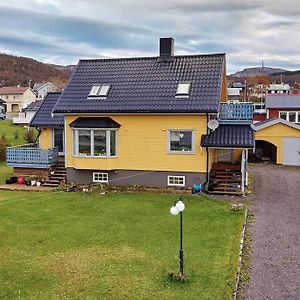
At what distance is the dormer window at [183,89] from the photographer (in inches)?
850

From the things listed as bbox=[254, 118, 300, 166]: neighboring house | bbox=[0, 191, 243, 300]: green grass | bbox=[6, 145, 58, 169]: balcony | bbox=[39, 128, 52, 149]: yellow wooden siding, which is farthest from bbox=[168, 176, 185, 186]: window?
bbox=[254, 118, 300, 166]: neighboring house

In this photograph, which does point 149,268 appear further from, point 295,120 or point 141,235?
point 295,120

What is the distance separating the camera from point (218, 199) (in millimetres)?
19672

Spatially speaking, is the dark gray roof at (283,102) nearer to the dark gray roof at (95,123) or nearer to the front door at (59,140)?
the front door at (59,140)

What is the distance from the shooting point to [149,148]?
2175cm

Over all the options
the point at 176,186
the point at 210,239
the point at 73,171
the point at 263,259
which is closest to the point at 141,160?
the point at 176,186

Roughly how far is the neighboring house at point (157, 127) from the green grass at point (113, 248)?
2.77 meters

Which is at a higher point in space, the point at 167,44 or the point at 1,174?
the point at 167,44

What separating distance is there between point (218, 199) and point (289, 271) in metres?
8.54

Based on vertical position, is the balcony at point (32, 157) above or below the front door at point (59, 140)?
below

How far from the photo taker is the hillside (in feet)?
486

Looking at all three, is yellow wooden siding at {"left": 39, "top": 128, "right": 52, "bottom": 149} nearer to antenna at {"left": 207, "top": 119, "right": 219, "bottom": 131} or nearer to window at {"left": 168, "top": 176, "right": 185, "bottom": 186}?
window at {"left": 168, "top": 176, "right": 185, "bottom": 186}

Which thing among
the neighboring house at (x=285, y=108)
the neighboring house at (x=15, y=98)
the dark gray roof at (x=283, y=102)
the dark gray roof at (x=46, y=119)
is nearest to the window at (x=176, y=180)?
the dark gray roof at (x=46, y=119)

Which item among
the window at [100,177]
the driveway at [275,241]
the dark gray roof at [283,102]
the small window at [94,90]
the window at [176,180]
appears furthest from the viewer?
the dark gray roof at [283,102]
